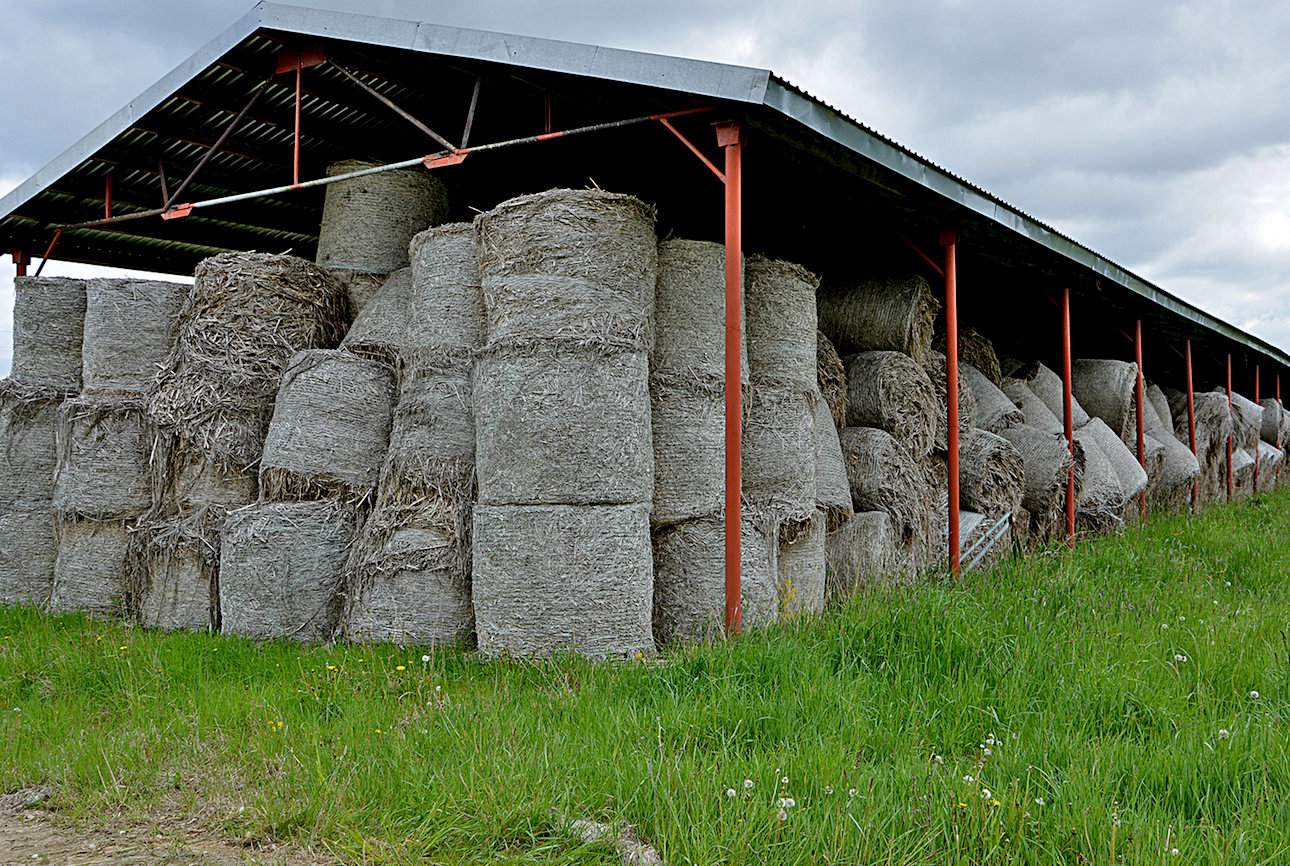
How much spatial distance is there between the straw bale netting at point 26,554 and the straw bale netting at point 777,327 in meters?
5.97

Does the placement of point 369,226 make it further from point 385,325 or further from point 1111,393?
point 1111,393

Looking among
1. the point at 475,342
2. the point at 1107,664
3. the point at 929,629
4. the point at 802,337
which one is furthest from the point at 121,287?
the point at 1107,664

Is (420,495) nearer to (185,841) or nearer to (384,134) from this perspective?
(185,841)

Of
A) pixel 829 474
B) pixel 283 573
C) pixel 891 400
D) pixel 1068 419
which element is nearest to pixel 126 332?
pixel 283 573

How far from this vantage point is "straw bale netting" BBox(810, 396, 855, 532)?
24.9 feet

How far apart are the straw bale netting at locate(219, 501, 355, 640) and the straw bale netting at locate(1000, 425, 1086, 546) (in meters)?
6.50

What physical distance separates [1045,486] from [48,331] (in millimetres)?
9058

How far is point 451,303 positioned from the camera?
7.05 m

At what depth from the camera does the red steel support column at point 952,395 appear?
8.77 meters

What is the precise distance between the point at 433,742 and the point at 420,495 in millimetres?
2442

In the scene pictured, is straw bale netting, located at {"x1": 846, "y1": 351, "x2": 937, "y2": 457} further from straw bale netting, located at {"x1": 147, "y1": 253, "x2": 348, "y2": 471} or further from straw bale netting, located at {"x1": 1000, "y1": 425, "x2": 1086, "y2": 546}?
straw bale netting, located at {"x1": 147, "y1": 253, "x2": 348, "y2": 471}

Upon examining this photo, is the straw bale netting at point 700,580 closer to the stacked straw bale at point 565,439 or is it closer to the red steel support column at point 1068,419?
the stacked straw bale at point 565,439

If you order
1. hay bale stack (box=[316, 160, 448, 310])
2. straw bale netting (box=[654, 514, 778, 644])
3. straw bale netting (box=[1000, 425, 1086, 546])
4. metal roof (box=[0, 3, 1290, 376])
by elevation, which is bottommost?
straw bale netting (box=[654, 514, 778, 644])

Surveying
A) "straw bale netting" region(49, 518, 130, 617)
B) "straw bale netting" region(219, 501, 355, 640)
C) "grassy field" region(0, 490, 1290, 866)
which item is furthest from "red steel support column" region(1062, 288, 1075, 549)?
"straw bale netting" region(49, 518, 130, 617)
